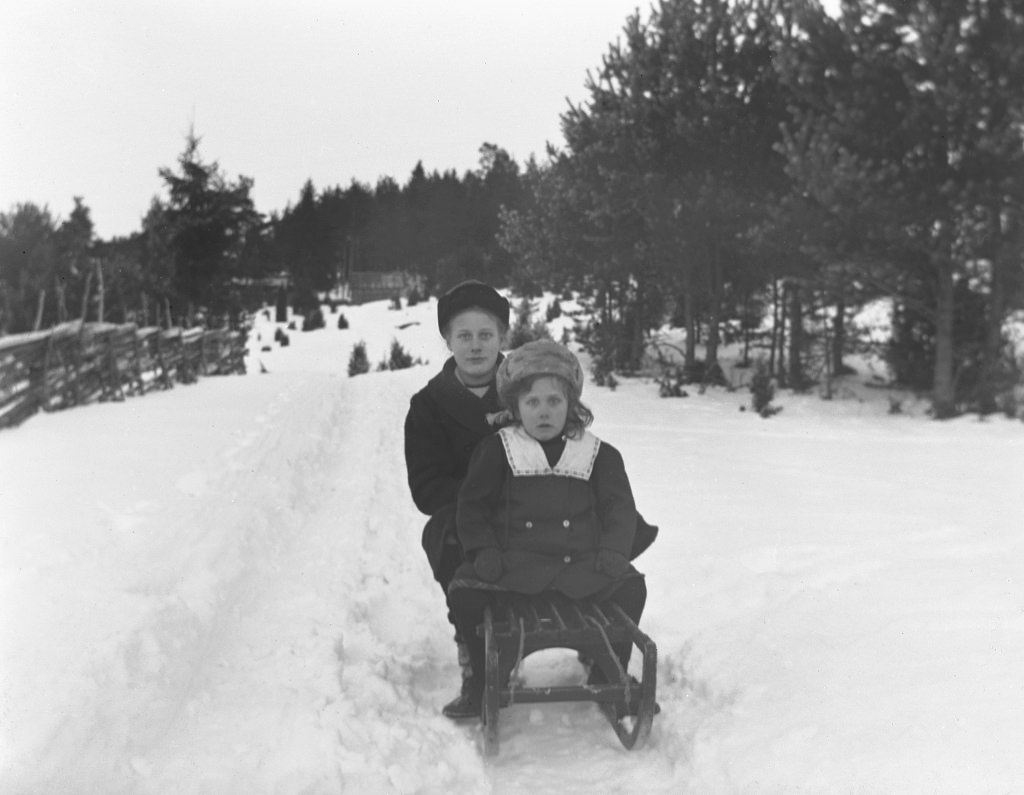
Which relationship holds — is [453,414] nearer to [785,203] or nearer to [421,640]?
[421,640]

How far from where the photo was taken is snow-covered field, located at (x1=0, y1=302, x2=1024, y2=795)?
8.59 ft

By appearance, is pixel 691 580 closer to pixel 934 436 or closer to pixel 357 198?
pixel 934 436

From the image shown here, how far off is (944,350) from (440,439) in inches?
442

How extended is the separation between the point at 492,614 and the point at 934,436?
913cm

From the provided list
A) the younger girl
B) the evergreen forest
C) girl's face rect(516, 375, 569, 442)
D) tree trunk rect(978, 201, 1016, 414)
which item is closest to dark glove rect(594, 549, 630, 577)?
the younger girl

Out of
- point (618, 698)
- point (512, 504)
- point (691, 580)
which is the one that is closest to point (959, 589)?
point (691, 580)

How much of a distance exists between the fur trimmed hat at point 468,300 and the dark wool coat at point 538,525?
0.73 m

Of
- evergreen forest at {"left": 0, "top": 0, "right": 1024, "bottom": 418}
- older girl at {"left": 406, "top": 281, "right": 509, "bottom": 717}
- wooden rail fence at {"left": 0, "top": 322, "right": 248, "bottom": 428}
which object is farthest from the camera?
evergreen forest at {"left": 0, "top": 0, "right": 1024, "bottom": 418}

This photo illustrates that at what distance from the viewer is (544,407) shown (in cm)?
313

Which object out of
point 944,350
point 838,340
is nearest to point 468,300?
point 944,350

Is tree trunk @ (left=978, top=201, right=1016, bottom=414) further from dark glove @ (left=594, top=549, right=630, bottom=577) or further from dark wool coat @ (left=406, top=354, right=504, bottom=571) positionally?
dark glove @ (left=594, top=549, right=630, bottom=577)

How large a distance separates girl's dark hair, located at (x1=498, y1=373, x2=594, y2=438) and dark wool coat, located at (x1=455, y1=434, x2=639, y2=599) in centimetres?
12

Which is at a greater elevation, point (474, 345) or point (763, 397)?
point (474, 345)

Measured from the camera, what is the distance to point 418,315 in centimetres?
4159
